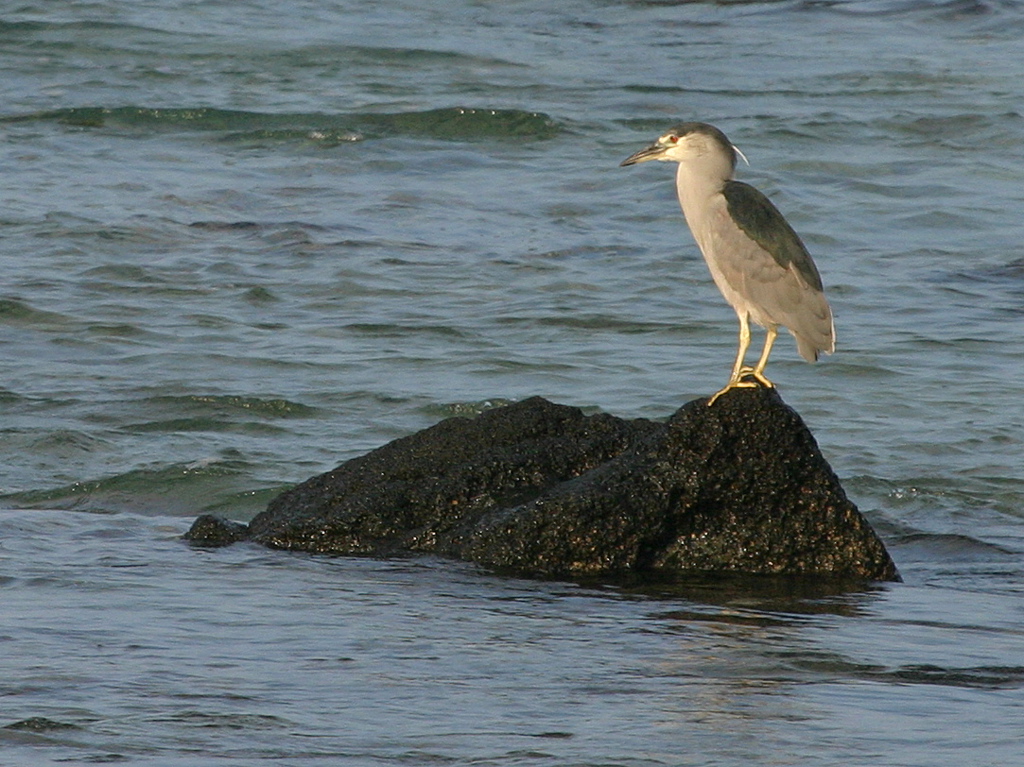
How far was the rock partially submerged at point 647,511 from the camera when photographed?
6906 mm

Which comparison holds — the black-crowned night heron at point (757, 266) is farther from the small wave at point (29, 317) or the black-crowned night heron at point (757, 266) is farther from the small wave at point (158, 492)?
the small wave at point (29, 317)

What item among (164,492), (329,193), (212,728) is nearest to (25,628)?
(212,728)

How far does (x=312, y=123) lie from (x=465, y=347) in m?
6.61

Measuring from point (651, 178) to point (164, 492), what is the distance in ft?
29.4

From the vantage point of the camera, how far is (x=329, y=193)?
1577 cm

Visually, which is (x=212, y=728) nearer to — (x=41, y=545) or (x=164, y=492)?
(x=41, y=545)

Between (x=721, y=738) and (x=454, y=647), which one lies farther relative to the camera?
(x=454, y=647)

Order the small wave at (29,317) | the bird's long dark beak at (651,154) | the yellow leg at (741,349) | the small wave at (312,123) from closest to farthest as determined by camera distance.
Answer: the yellow leg at (741,349) → the bird's long dark beak at (651,154) → the small wave at (29,317) → the small wave at (312,123)

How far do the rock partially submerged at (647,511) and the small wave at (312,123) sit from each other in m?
10.6

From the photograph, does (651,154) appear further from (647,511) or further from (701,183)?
(647,511)

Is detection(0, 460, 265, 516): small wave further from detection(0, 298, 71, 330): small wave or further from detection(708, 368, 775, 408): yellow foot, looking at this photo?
detection(0, 298, 71, 330): small wave

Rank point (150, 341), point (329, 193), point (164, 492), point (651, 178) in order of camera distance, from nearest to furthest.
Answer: point (164, 492) < point (150, 341) < point (329, 193) < point (651, 178)

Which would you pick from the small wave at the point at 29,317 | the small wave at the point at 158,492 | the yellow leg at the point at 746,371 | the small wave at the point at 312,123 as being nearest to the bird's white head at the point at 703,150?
the yellow leg at the point at 746,371

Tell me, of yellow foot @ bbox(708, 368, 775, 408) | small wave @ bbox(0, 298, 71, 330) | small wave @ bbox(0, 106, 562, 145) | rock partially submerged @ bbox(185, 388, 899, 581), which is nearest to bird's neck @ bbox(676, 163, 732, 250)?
yellow foot @ bbox(708, 368, 775, 408)
